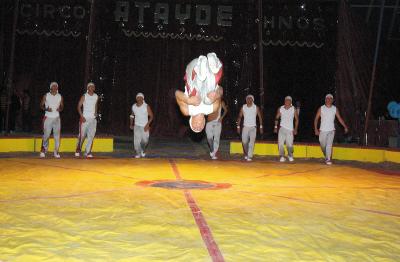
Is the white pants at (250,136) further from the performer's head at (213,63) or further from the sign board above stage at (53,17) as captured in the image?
the sign board above stage at (53,17)

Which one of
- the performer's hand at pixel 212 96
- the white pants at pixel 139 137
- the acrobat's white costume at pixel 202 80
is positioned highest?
the acrobat's white costume at pixel 202 80

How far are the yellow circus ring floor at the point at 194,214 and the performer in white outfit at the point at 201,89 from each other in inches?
51.2

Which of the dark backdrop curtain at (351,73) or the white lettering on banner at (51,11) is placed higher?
the white lettering on banner at (51,11)

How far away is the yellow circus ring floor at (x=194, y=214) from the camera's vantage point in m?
4.71

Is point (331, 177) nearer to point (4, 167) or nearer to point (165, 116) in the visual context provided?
point (4, 167)

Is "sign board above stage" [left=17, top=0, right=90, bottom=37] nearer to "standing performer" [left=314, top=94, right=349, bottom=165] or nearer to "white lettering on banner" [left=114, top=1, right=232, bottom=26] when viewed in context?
"white lettering on banner" [left=114, top=1, right=232, bottom=26]

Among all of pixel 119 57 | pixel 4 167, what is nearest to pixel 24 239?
pixel 4 167

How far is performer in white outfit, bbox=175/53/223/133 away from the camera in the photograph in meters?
7.23

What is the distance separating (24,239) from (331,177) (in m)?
6.86

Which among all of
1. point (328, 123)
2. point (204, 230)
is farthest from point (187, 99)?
point (328, 123)

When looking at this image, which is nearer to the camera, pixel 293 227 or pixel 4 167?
pixel 293 227

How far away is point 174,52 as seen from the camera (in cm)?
1847

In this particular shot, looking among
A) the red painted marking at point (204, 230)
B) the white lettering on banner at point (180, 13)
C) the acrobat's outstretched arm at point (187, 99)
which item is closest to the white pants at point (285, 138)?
the red painted marking at point (204, 230)

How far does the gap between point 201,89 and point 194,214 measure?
2022 mm
